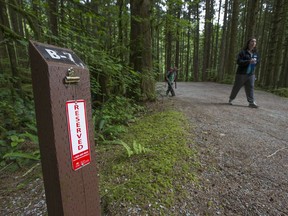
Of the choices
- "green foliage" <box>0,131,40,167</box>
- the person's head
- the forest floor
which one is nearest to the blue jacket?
the person's head

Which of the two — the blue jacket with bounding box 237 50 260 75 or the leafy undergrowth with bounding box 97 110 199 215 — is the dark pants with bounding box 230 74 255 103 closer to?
the blue jacket with bounding box 237 50 260 75

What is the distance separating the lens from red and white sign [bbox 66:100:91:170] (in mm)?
911

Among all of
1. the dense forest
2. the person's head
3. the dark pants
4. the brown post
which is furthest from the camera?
the dark pants

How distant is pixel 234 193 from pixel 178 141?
1057 millimetres

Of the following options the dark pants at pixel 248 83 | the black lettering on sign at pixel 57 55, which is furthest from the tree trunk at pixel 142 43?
the black lettering on sign at pixel 57 55

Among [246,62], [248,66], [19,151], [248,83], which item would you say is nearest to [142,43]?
[246,62]

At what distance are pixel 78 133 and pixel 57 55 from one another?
0.44 meters

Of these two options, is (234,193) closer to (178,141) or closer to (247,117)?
(178,141)

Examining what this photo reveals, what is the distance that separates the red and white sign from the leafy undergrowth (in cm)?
78

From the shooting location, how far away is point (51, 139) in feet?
2.75

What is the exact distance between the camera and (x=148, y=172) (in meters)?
1.95

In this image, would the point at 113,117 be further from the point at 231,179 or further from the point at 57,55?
the point at 57,55

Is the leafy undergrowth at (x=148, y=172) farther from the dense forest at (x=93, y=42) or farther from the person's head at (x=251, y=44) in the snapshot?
the person's head at (x=251, y=44)

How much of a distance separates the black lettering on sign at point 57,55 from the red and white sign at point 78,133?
0.22 metres
